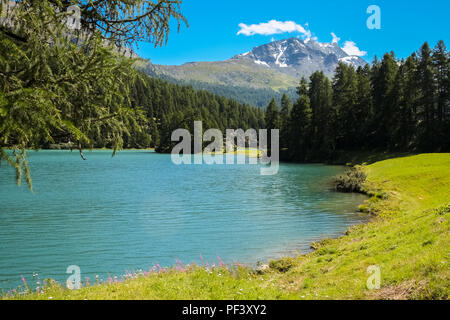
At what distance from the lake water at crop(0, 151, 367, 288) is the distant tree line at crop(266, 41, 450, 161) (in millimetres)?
33635

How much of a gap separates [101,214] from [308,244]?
1583 centimetres

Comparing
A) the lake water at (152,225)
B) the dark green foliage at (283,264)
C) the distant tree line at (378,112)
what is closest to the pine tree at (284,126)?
the distant tree line at (378,112)

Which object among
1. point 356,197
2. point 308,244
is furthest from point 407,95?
point 308,244

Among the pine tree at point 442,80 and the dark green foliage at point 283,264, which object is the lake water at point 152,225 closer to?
the dark green foliage at point 283,264

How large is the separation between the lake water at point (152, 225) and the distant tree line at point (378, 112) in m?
33.6

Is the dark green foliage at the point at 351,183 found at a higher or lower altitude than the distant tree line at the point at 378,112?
lower

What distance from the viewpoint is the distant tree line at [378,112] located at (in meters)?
59.5

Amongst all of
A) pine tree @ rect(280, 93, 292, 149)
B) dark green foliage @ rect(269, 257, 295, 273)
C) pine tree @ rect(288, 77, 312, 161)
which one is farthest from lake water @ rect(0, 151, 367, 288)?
pine tree @ rect(280, 93, 292, 149)

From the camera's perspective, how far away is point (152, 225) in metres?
22.5

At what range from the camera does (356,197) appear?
3284cm
